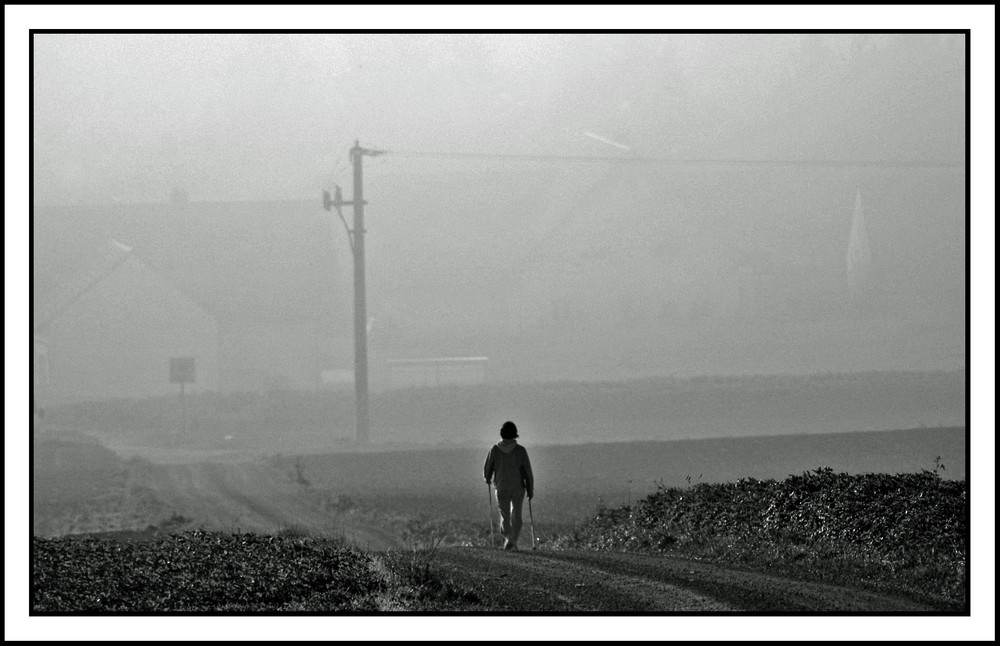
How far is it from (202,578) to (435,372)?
55705 mm

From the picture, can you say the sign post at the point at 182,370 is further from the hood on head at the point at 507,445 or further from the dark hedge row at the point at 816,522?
the hood on head at the point at 507,445

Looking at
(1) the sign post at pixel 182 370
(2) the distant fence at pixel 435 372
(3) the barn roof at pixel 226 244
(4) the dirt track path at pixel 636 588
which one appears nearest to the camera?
(4) the dirt track path at pixel 636 588

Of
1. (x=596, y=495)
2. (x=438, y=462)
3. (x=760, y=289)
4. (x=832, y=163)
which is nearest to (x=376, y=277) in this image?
(x=760, y=289)

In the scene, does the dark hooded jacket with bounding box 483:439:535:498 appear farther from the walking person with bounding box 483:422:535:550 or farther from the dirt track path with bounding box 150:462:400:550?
the dirt track path with bounding box 150:462:400:550

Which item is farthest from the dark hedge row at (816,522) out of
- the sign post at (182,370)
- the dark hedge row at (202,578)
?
the sign post at (182,370)

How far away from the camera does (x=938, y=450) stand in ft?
126

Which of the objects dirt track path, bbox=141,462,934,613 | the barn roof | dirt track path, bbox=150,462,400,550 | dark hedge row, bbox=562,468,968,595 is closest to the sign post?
dirt track path, bbox=150,462,400,550

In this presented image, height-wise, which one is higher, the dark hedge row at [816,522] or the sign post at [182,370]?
the sign post at [182,370]

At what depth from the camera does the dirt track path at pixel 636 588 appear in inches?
376

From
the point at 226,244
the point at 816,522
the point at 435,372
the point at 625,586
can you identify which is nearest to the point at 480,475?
the point at 816,522

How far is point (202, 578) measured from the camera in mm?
10492

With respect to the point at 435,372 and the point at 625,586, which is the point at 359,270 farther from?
the point at 625,586

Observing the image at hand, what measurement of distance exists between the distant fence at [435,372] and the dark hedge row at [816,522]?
4806 centimetres

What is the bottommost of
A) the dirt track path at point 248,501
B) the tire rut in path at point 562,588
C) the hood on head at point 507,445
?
the dirt track path at point 248,501
